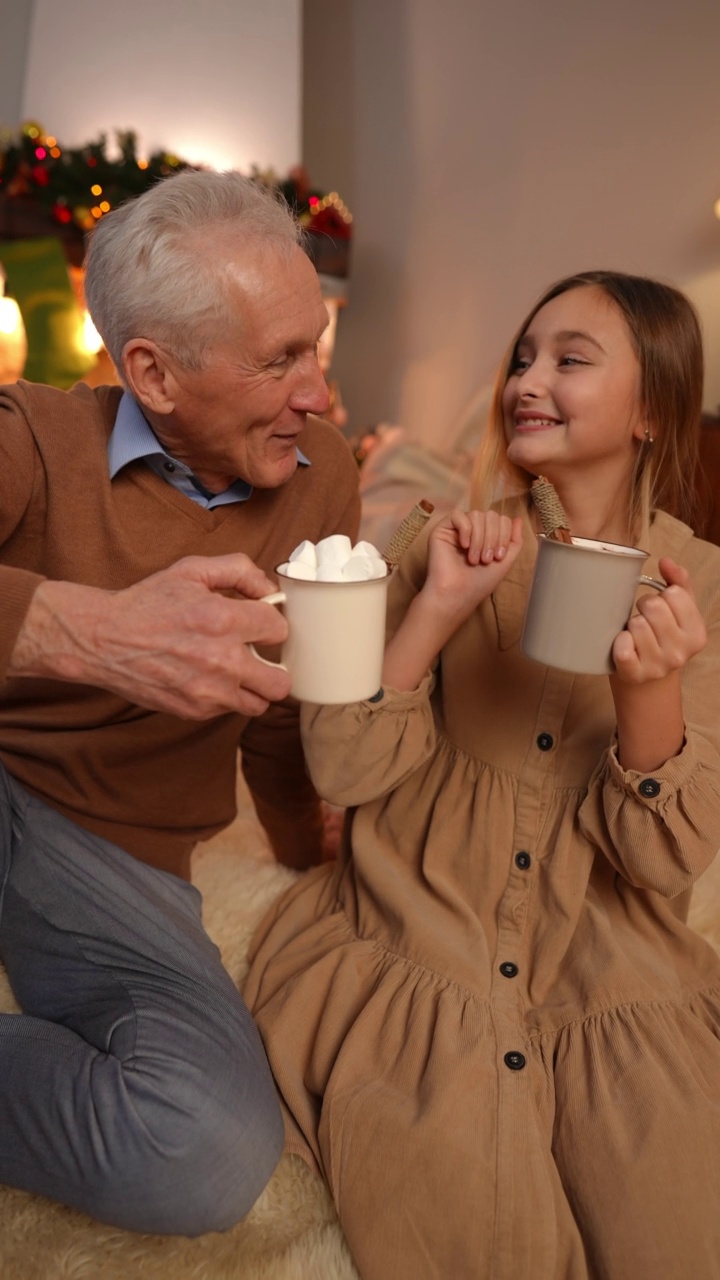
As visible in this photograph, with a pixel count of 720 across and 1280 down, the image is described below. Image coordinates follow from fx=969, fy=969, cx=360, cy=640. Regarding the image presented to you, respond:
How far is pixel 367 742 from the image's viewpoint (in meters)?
1.11

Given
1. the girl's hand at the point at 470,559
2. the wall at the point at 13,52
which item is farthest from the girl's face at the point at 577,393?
the wall at the point at 13,52

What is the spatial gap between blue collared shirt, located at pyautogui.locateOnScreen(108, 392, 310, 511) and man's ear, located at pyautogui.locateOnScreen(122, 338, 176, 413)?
0.04m

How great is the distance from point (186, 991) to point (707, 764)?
0.62 metres

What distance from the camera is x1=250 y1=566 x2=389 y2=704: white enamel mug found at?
32.9 inches

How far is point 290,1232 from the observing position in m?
0.98

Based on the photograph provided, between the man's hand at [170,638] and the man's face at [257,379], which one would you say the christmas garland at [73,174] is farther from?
the man's hand at [170,638]

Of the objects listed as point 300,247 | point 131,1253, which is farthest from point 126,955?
point 300,247

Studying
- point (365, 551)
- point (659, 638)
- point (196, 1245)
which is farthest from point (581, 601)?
point (196, 1245)

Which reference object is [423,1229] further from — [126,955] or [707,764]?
[707,764]

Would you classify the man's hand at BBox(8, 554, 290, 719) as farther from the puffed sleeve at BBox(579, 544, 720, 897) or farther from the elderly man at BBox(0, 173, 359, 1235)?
the puffed sleeve at BBox(579, 544, 720, 897)

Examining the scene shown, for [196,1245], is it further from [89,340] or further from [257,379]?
[89,340]

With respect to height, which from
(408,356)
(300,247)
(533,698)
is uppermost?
(300,247)

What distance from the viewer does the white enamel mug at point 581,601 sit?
89cm

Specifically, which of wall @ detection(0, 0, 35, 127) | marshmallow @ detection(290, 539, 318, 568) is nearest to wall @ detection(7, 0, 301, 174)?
wall @ detection(0, 0, 35, 127)
